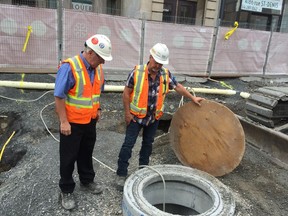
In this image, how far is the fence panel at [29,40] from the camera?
24.1ft

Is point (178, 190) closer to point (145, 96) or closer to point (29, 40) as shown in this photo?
point (145, 96)

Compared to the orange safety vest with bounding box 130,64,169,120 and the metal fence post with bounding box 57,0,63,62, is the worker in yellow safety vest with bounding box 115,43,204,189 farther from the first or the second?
the metal fence post with bounding box 57,0,63,62

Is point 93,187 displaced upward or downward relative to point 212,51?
downward

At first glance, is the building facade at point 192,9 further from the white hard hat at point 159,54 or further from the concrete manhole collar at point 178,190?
the concrete manhole collar at point 178,190

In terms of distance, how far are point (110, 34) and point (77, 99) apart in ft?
19.4

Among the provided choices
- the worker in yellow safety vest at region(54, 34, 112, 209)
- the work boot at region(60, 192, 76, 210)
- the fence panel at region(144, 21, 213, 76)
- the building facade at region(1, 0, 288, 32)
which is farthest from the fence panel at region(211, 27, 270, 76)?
the work boot at region(60, 192, 76, 210)

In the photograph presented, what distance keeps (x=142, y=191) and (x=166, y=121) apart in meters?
3.70

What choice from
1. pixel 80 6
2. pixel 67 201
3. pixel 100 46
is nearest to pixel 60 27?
pixel 100 46

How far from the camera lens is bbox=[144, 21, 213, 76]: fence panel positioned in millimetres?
9094

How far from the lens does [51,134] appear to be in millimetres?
5121

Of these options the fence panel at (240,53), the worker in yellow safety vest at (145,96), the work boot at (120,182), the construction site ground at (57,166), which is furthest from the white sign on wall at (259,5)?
the work boot at (120,182)

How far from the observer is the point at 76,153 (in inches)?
126

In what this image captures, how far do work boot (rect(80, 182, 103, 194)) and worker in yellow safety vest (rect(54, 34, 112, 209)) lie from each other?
0.97 ft

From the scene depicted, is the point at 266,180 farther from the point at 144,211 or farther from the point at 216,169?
the point at 144,211
